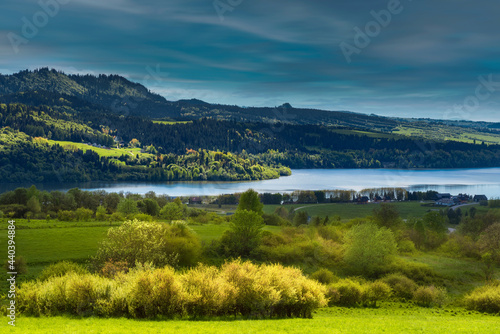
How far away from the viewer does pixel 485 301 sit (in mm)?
36938

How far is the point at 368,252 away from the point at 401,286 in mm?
8159

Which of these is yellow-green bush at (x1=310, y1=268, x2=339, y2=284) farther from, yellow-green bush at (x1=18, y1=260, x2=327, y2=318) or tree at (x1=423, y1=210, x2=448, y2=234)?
tree at (x1=423, y1=210, x2=448, y2=234)

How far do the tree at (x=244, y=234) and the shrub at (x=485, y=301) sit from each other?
27.9 m

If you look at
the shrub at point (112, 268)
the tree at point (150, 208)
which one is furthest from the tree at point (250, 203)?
the shrub at point (112, 268)

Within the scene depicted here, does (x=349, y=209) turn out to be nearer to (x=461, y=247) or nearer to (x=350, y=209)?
(x=350, y=209)

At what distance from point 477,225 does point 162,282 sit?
7461cm

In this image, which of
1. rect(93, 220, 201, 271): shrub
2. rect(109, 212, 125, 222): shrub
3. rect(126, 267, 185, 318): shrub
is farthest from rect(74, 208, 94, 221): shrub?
rect(126, 267, 185, 318): shrub

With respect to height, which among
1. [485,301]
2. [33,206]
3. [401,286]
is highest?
[33,206]

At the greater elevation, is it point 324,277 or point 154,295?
point 154,295

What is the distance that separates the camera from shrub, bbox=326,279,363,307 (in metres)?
38.7

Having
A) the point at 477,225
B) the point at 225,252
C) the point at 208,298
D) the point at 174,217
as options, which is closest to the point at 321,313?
the point at 208,298

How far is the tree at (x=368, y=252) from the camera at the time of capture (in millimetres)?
53031

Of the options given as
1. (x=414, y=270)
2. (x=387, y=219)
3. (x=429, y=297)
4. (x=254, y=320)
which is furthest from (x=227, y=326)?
(x=387, y=219)

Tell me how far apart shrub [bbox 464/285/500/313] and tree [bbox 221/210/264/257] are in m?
27.9
